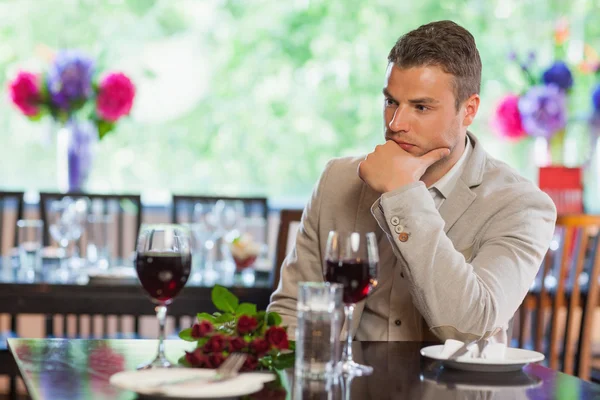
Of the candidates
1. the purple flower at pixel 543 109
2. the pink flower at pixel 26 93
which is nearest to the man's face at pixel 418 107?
the pink flower at pixel 26 93

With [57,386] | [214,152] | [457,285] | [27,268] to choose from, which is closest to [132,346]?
[57,386]

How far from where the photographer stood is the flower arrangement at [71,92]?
3.74 metres

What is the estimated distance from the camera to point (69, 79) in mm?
3754

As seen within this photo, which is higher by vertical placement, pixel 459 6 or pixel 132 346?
pixel 459 6

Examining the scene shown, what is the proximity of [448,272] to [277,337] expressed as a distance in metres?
0.41

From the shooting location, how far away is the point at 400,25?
15.4 ft

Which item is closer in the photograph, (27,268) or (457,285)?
(457,285)

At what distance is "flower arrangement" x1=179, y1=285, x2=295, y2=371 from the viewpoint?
1293 millimetres

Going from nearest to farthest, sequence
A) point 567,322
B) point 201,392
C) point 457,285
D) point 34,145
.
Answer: point 201,392, point 457,285, point 567,322, point 34,145

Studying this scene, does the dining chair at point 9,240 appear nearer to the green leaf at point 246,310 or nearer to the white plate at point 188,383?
the green leaf at point 246,310

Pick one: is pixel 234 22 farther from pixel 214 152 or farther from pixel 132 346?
pixel 132 346

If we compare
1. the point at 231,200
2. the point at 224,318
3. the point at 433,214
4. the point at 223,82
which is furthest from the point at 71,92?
the point at 224,318

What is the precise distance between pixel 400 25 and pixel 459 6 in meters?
0.33

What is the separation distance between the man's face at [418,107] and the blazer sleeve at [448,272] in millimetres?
157
